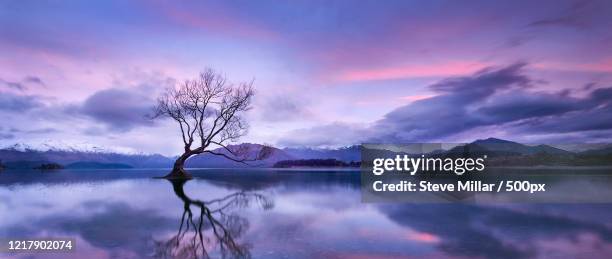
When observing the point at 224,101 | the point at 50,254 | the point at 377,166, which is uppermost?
the point at 224,101

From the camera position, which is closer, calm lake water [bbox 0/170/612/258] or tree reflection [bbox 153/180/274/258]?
tree reflection [bbox 153/180/274/258]

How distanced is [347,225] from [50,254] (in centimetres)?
779

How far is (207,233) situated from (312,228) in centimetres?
306

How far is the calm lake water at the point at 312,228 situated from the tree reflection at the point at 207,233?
0.09 ft

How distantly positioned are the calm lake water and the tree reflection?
0.03m

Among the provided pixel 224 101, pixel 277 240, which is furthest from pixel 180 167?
pixel 277 240

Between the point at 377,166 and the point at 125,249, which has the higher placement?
the point at 377,166

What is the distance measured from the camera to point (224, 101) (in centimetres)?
3853

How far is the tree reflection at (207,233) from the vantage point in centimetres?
804

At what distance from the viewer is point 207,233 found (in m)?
9.99

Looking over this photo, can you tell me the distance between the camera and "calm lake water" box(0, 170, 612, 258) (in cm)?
827

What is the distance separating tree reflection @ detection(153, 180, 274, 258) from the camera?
8039mm

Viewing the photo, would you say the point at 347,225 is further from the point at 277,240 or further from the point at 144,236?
the point at 144,236

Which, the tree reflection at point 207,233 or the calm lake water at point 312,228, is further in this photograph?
the calm lake water at point 312,228
